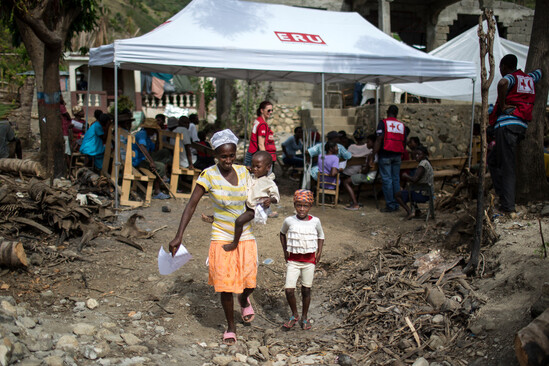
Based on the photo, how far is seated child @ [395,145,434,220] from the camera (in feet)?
23.2

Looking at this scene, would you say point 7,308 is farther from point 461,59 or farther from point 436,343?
point 461,59

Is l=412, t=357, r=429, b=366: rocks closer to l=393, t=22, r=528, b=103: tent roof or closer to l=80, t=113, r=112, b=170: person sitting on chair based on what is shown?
l=80, t=113, r=112, b=170: person sitting on chair

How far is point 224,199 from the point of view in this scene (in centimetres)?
354

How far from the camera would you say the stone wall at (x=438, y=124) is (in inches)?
446

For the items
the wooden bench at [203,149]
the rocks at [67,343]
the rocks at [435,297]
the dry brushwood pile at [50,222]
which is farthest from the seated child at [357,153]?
the rocks at [67,343]

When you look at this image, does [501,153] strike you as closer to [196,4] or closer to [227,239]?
[227,239]

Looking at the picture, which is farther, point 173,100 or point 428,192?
point 173,100

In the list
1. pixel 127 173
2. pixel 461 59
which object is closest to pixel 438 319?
pixel 127 173

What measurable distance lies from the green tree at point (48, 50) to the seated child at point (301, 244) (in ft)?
16.6

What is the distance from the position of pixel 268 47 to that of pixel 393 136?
2474mm

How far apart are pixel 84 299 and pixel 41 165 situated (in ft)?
17.1

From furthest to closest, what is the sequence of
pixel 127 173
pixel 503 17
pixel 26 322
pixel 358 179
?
pixel 503 17
pixel 358 179
pixel 127 173
pixel 26 322

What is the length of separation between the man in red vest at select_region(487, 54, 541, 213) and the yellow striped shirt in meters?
3.61

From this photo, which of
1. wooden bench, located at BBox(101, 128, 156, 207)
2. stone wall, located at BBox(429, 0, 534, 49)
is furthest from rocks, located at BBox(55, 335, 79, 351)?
stone wall, located at BBox(429, 0, 534, 49)
